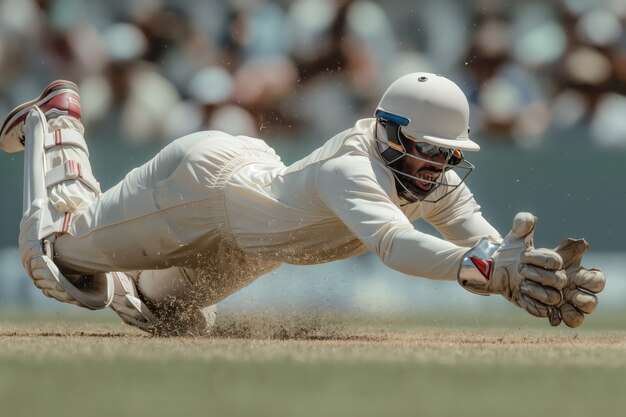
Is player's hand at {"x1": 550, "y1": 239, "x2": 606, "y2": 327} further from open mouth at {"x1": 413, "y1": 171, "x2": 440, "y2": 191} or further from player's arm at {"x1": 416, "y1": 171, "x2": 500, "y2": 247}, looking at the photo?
player's arm at {"x1": 416, "y1": 171, "x2": 500, "y2": 247}

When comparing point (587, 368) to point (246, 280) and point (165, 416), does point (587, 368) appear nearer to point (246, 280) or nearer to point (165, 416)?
point (165, 416)

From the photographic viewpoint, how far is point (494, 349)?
158 inches

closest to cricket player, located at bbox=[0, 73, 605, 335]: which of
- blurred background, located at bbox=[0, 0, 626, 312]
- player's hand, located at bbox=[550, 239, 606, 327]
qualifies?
player's hand, located at bbox=[550, 239, 606, 327]

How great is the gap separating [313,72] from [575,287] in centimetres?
465

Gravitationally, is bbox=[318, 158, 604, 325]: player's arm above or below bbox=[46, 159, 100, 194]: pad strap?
below

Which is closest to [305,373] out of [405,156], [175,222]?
[405,156]

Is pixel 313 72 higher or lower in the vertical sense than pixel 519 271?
higher

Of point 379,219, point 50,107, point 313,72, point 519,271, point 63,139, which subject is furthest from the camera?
point 313,72

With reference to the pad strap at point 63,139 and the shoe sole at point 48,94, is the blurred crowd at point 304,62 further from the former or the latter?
the pad strap at point 63,139

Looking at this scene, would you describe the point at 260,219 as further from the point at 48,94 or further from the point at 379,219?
the point at 48,94

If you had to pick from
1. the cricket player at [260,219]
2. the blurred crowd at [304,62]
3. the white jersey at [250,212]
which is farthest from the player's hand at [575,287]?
the blurred crowd at [304,62]

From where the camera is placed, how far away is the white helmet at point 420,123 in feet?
13.9

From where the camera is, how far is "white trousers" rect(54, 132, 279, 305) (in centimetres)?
454

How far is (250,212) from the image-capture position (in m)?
4.45
